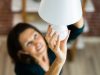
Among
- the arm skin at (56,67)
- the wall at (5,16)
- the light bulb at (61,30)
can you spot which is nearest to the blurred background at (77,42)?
the wall at (5,16)

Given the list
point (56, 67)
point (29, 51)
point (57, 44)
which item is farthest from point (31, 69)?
point (57, 44)

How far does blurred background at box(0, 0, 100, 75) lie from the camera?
175cm

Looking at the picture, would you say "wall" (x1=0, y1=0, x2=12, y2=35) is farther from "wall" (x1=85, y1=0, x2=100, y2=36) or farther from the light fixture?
the light fixture

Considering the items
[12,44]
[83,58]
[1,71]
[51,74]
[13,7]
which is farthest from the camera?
[83,58]

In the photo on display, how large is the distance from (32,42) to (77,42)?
0.77 meters

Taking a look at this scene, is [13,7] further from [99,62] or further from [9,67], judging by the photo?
[99,62]

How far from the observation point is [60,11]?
Answer: 56cm

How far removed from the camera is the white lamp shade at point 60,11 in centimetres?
55

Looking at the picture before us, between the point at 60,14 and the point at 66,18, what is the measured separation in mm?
18

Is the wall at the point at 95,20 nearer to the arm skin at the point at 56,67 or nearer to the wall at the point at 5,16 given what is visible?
the wall at the point at 5,16

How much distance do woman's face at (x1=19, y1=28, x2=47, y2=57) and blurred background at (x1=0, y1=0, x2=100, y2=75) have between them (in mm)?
502

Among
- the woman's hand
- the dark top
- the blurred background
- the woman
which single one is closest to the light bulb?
the woman's hand

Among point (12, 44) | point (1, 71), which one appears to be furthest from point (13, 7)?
point (1, 71)

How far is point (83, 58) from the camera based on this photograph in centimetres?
197
